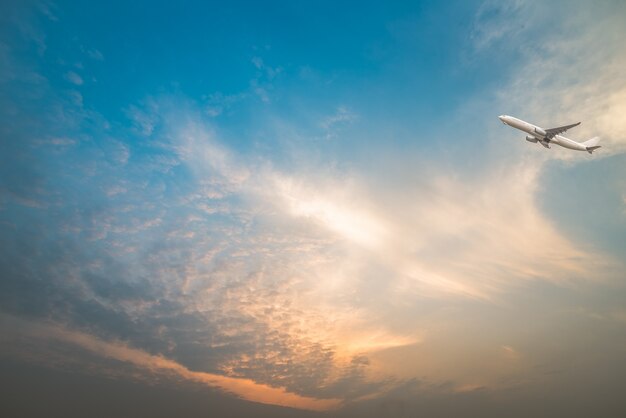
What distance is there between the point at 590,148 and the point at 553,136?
45.1 ft

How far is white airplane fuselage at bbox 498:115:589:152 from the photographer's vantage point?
324 ft

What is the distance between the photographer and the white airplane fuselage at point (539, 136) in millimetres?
98875

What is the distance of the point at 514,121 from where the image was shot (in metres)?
100

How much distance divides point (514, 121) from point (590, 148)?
2529cm

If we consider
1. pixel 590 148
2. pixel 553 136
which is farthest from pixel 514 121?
pixel 590 148

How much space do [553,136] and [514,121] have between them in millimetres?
11961

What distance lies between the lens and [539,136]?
99.9 metres

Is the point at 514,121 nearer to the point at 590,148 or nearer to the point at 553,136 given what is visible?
the point at 553,136

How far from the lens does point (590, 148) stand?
101 metres

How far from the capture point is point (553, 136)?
98562mm
